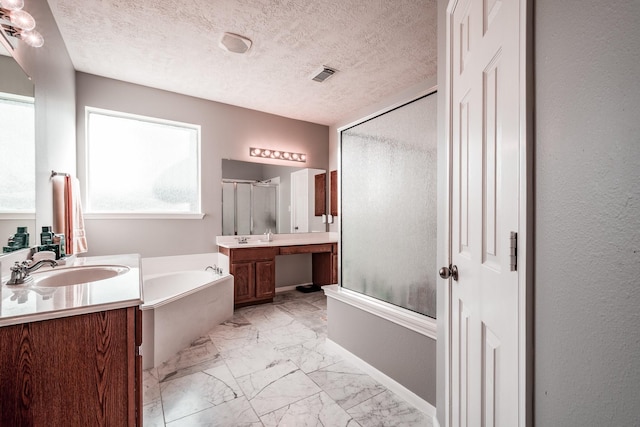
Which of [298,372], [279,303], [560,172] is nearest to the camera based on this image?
[560,172]

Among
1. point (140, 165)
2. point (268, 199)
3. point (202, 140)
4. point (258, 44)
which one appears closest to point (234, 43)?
point (258, 44)

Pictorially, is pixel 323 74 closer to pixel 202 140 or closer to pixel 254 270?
pixel 202 140

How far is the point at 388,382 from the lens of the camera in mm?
1968

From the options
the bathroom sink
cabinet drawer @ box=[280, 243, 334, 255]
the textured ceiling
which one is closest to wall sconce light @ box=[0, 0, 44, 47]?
the textured ceiling

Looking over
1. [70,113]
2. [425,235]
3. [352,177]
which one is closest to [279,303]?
[352,177]

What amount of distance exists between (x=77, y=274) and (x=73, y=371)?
864mm

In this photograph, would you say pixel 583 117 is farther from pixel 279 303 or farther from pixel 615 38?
pixel 279 303

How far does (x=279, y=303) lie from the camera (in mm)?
3918

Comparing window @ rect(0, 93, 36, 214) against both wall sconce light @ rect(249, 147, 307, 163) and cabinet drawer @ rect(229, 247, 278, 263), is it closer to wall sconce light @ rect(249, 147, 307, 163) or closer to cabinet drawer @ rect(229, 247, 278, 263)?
cabinet drawer @ rect(229, 247, 278, 263)

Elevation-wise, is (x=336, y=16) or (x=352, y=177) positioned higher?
(x=336, y=16)

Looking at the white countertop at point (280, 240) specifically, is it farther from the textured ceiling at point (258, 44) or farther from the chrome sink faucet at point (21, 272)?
the chrome sink faucet at point (21, 272)

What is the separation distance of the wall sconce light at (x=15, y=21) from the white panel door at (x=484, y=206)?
83.0 inches

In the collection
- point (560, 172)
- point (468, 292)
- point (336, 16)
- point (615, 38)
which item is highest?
point (336, 16)

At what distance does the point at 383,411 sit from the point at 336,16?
2.73 m
